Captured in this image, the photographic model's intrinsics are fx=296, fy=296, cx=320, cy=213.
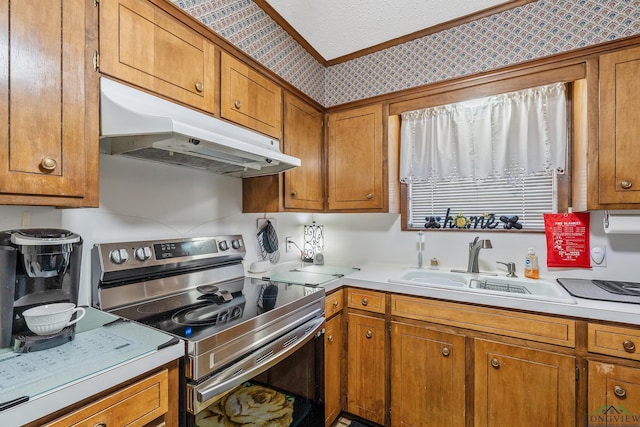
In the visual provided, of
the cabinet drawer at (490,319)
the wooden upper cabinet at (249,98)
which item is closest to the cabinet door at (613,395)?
the cabinet drawer at (490,319)

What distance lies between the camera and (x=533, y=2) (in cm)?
171

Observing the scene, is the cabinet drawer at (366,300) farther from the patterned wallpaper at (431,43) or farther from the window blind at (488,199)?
the patterned wallpaper at (431,43)

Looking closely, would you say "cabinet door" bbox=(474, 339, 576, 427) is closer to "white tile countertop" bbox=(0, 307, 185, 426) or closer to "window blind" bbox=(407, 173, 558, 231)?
"window blind" bbox=(407, 173, 558, 231)

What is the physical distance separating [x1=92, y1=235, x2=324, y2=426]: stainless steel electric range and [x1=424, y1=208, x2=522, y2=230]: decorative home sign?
3.76ft

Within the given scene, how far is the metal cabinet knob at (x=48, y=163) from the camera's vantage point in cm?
92

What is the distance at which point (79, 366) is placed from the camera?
75cm

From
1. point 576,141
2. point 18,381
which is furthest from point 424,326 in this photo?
point 18,381

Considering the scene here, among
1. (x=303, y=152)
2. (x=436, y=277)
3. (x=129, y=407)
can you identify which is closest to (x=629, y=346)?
(x=436, y=277)

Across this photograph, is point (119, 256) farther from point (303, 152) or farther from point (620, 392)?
point (620, 392)

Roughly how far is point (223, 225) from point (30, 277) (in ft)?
3.22

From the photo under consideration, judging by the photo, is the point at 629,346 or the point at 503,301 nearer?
the point at 629,346

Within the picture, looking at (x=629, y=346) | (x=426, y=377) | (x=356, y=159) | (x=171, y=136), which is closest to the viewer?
(x=171, y=136)

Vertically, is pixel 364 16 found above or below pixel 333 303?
above

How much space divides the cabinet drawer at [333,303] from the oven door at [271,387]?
133 mm
